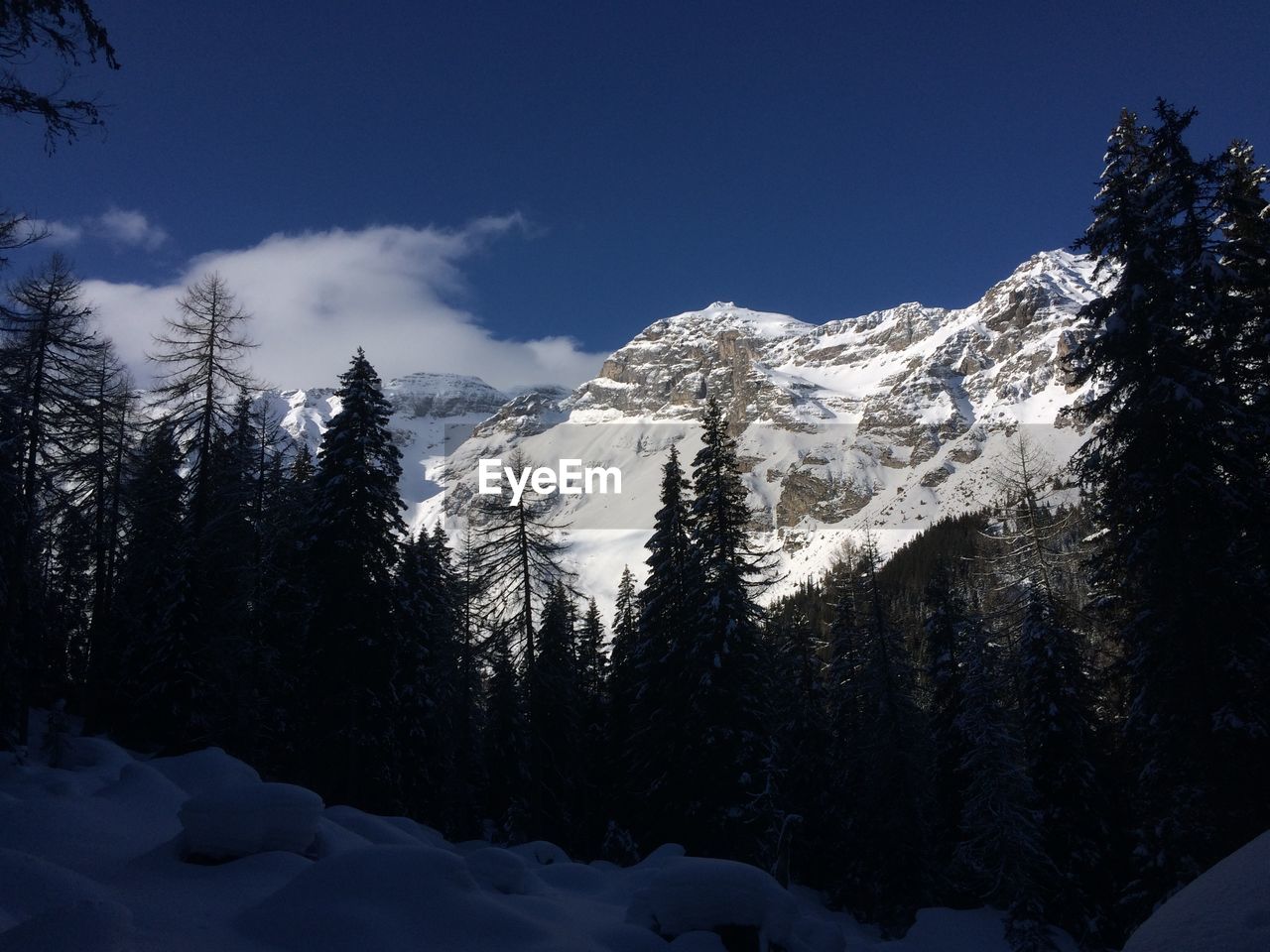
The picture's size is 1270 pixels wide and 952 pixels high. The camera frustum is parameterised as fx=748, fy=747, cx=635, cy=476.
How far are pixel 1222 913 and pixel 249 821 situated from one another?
8.91 metres

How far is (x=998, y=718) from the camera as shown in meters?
23.1

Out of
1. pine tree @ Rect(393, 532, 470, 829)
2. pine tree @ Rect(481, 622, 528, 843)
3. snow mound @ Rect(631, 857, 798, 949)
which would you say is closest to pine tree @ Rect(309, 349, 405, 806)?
pine tree @ Rect(393, 532, 470, 829)

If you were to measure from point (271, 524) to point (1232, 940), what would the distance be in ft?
79.9

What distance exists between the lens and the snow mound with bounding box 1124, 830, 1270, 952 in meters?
3.61

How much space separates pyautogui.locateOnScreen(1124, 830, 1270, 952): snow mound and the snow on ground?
16.7 feet

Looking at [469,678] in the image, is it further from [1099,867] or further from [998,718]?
[1099,867]

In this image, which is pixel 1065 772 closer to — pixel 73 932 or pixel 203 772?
pixel 203 772

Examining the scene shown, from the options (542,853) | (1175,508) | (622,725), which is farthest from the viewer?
(622,725)

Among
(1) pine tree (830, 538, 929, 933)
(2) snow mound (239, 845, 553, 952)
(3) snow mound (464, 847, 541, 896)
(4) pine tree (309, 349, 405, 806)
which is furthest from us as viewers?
(1) pine tree (830, 538, 929, 933)

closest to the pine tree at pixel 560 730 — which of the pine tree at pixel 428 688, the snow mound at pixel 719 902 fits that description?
the pine tree at pixel 428 688

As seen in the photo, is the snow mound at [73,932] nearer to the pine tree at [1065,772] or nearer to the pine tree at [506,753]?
the pine tree at [1065,772]

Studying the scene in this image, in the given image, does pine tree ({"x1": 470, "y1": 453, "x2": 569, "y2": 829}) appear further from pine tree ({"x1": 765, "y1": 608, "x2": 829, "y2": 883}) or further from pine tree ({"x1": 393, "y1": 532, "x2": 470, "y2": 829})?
pine tree ({"x1": 765, "y1": 608, "x2": 829, "y2": 883})

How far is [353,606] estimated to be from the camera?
20.4 meters

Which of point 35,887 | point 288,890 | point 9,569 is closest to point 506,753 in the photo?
point 9,569
